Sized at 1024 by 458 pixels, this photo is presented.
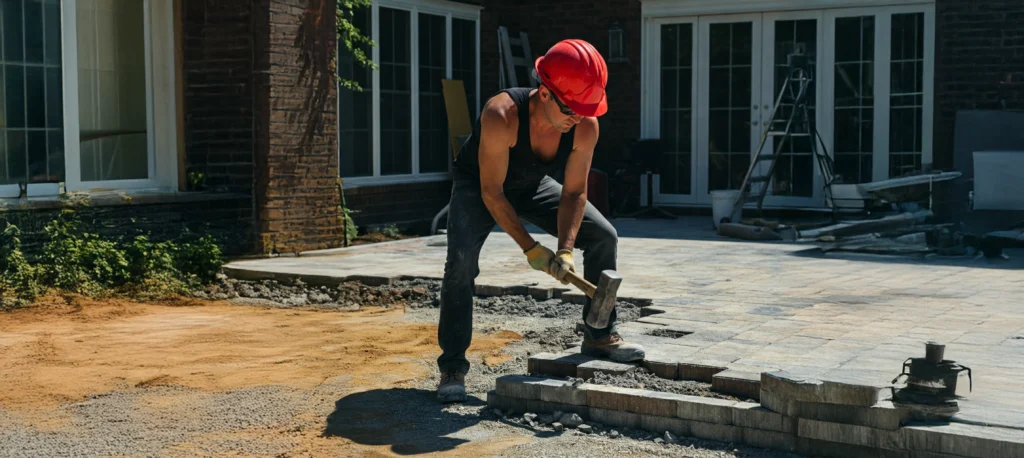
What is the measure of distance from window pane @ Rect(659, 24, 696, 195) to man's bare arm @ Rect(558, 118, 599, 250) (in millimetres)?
9762

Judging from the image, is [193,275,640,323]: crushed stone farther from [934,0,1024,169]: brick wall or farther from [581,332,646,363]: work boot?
[934,0,1024,169]: brick wall

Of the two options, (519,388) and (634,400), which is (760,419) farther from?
(519,388)

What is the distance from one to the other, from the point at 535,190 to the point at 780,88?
31.3 feet

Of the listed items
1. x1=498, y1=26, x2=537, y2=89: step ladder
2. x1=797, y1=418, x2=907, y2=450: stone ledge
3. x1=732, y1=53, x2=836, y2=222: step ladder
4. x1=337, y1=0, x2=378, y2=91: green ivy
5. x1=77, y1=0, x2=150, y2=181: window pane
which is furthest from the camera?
x1=498, y1=26, x2=537, y2=89: step ladder

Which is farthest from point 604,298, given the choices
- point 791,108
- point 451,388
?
point 791,108

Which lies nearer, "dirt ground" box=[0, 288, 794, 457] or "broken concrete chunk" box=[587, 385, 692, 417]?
"dirt ground" box=[0, 288, 794, 457]

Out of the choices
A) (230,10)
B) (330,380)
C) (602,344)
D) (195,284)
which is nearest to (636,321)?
(602,344)

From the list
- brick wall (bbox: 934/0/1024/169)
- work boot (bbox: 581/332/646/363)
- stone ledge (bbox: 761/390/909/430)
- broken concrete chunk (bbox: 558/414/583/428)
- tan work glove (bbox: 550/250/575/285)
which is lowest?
broken concrete chunk (bbox: 558/414/583/428)

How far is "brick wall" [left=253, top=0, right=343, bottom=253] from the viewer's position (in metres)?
10.4

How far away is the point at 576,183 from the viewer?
5.25m

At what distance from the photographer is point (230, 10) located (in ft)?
33.9

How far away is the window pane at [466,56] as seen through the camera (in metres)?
14.5

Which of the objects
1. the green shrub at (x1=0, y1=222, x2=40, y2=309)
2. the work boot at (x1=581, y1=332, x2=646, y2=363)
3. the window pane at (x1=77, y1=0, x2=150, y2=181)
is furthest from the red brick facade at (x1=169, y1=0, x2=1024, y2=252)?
the work boot at (x1=581, y1=332, x2=646, y2=363)

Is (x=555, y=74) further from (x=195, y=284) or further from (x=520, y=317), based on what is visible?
(x=195, y=284)
